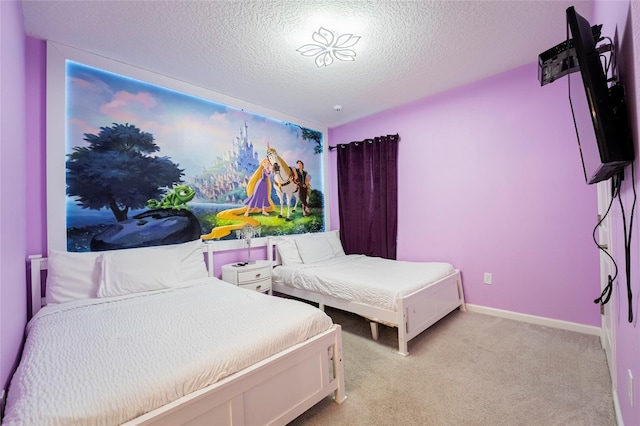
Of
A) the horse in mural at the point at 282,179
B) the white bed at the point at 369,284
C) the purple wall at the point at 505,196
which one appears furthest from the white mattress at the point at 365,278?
the horse in mural at the point at 282,179

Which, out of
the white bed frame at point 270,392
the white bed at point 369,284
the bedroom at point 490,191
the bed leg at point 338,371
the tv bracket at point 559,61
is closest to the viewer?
the white bed frame at point 270,392

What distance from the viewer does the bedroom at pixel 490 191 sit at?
203 cm

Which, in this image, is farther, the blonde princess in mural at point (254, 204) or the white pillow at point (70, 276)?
the blonde princess in mural at point (254, 204)

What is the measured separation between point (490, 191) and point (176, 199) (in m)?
3.24

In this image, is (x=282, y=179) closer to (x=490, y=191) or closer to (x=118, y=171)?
(x=118, y=171)

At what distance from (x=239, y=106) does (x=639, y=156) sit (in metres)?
3.30

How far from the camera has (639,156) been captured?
0.91 metres

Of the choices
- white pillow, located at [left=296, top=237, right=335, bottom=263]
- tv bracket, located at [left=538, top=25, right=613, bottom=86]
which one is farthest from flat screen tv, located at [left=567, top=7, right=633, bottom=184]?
white pillow, located at [left=296, top=237, right=335, bottom=263]

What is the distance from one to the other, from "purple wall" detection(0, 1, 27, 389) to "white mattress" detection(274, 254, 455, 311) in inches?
80.5

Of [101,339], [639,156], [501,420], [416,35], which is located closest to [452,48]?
[416,35]

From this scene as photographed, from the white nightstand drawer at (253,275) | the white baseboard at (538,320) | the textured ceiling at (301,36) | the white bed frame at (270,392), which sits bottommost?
the white baseboard at (538,320)

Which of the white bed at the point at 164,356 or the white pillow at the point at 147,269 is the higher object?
the white pillow at the point at 147,269

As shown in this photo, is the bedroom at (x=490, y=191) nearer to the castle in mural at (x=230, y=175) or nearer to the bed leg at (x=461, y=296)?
the bed leg at (x=461, y=296)

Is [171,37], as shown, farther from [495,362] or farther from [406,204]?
[495,362]
